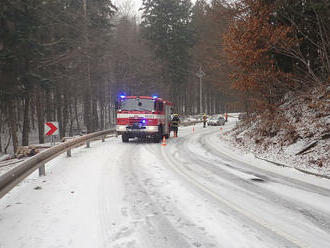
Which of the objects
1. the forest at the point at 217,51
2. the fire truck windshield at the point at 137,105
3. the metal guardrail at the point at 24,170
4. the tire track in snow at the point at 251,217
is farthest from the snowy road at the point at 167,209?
the fire truck windshield at the point at 137,105

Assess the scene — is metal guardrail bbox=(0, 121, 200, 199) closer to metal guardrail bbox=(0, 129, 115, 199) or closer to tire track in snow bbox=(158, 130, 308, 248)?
metal guardrail bbox=(0, 129, 115, 199)

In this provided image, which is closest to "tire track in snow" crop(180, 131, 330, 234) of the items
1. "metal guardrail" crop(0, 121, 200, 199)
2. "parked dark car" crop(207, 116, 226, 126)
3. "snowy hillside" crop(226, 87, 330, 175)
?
"snowy hillside" crop(226, 87, 330, 175)

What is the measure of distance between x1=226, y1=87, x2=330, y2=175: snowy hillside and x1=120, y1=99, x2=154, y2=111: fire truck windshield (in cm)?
550

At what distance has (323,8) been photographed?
31.3 ft

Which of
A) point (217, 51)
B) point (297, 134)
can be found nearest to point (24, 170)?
point (297, 134)

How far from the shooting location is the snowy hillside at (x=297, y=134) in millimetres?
9391

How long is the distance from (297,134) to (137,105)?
884 centimetres

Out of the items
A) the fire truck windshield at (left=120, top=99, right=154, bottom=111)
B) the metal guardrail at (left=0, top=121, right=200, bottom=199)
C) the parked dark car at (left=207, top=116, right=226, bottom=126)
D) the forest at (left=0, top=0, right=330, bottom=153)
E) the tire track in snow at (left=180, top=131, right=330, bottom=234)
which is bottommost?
the tire track in snow at (left=180, top=131, right=330, bottom=234)

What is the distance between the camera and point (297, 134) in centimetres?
1134

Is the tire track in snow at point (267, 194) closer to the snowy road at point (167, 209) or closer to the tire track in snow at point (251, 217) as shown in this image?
the snowy road at point (167, 209)

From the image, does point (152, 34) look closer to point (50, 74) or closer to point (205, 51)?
point (205, 51)

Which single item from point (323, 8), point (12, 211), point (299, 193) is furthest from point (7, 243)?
point (323, 8)

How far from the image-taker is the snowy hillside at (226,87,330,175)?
30.8 feet

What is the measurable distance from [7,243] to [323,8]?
11163 millimetres
